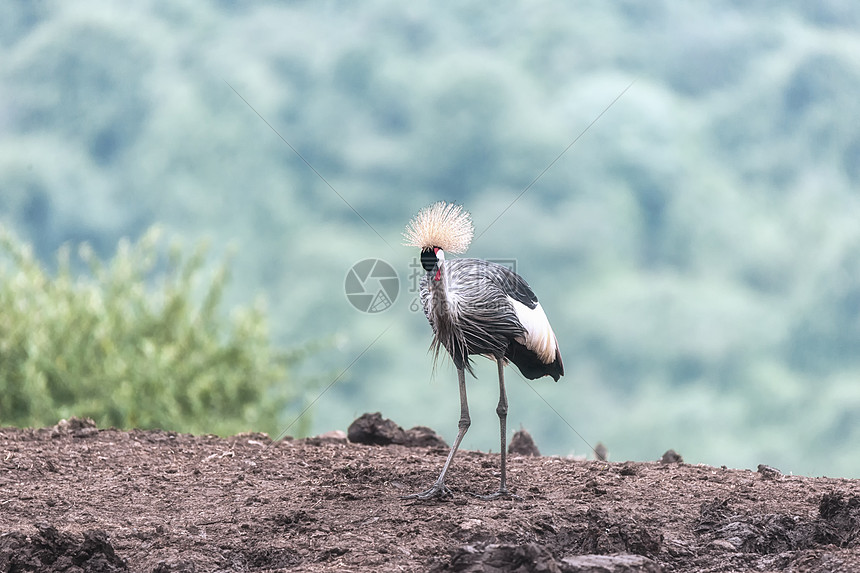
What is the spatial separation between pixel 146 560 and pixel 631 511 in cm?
291

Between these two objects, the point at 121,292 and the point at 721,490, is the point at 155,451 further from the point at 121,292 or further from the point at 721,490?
the point at 121,292

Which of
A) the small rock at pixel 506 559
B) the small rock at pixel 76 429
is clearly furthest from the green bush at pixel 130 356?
the small rock at pixel 506 559

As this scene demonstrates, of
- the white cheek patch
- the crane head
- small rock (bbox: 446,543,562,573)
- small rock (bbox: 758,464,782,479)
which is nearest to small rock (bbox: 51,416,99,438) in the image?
the crane head

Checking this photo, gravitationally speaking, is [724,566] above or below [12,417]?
→ below

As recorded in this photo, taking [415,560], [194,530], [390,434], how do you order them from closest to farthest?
[415,560] < [194,530] < [390,434]

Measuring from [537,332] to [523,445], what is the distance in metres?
1.99

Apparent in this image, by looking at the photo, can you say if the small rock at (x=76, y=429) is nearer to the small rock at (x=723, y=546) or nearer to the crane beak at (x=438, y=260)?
the crane beak at (x=438, y=260)

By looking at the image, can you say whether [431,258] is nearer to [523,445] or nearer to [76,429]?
[523,445]

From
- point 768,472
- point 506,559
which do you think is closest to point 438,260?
point 506,559

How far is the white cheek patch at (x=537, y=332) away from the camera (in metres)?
6.39

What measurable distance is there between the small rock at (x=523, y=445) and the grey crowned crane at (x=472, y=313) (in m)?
1.48

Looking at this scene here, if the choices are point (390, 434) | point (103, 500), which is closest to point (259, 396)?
point (390, 434)

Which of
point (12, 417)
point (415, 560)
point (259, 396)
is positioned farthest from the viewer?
point (259, 396)

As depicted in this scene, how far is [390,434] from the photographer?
26.3 feet
